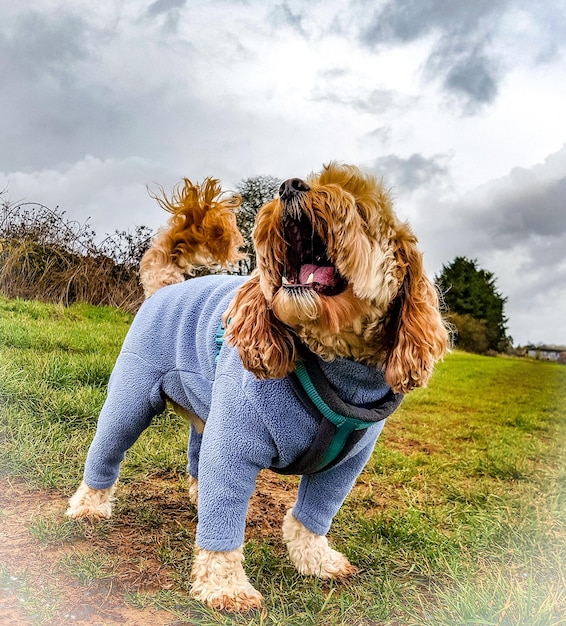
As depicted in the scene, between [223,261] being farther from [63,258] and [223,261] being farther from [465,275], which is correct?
[465,275]

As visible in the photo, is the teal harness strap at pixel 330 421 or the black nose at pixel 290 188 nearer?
the black nose at pixel 290 188

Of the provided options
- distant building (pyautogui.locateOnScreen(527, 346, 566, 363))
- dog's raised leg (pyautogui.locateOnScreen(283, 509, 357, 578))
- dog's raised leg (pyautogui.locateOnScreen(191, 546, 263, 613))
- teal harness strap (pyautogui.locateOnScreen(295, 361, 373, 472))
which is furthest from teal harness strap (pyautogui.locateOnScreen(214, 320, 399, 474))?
distant building (pyautogui.locateOnScreen(527, 346, 566, 363))

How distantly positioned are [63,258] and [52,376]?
1.20 feet

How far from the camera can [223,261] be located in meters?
1.93

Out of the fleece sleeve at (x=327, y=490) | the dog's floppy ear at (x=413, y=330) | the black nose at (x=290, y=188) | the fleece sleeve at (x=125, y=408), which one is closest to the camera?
the black nose at (x=290, y=188)

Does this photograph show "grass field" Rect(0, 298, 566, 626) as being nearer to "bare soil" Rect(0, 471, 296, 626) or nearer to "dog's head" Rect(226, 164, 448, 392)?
"bare soil" Rect(0, 471, 296, 626)

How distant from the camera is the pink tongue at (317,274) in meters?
1.26

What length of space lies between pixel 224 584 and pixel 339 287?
0.66m

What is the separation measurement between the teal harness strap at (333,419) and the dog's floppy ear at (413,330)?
113 millimetres

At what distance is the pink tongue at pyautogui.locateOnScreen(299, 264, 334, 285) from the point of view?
1265 millimetres

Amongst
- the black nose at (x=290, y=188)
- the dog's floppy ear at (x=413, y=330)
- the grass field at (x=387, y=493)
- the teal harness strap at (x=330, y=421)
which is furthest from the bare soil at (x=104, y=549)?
the black nose at (x=290, y=188)

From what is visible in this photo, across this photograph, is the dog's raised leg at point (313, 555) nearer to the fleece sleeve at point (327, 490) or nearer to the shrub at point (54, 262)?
the fleece sleeve at point (327, 490)

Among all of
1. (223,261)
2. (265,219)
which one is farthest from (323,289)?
(223,261)

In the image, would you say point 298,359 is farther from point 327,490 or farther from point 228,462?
point 327,490
